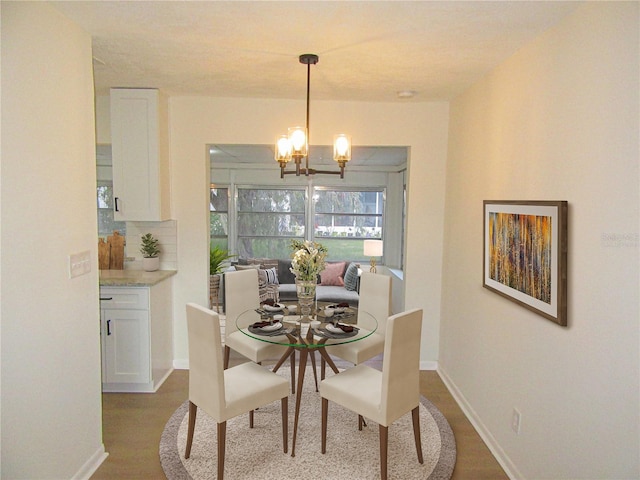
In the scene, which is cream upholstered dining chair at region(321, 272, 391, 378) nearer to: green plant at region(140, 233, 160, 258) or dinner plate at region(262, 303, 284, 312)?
dinner plate at region(262, 303, 284, 312)

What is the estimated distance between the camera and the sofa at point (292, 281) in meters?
6.56

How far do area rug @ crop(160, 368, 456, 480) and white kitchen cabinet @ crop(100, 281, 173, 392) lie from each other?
520 mm

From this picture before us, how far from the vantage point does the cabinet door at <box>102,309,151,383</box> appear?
3.57 metres

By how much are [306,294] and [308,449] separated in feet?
3.37

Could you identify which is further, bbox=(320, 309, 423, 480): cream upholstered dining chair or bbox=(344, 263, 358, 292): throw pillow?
bbox=(344, 263, 358, 292): throw pillow

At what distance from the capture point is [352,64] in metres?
2.93

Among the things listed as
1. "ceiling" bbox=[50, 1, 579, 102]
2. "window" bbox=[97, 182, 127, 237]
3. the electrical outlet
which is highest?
"ceiling" bbox=[50, 1, 579, 102]

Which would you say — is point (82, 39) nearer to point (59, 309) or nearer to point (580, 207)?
point (59, 309)

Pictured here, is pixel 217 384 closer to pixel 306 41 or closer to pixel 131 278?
pixel 131 278

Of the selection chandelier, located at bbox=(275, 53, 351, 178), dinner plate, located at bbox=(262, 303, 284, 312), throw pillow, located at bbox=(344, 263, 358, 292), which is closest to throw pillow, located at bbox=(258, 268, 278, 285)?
throw pillow, located at bbox=(344, 263, 358, 292)

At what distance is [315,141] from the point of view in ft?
13.3

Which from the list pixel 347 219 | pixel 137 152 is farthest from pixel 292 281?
pixel 137 152

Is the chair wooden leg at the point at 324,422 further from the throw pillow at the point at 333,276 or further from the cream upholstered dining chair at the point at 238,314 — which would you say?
the throw pillow at the point at 333,276

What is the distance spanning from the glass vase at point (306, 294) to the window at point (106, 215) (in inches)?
189
